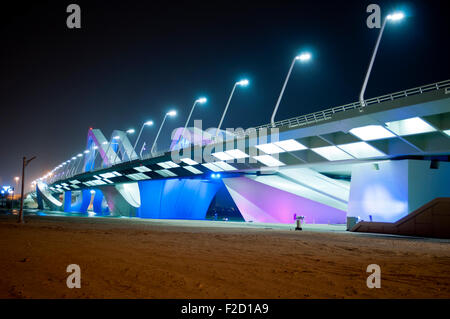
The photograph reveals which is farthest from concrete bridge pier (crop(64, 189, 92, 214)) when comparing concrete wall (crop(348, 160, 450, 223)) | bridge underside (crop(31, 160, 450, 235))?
concrete wall (crop(348, 160, 450, 223))

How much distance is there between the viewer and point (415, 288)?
6.75m

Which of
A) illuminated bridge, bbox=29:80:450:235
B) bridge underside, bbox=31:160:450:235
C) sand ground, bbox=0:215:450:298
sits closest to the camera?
sand ground, bbox=0:215:450:298

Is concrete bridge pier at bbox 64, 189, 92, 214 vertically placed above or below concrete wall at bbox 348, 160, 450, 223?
below

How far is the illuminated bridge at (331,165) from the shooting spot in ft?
75.5

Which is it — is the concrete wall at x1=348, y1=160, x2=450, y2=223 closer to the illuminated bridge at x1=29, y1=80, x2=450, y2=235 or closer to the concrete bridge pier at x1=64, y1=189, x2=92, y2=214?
the illuminated bridge at x1=29, y1=80, x2=450, y2=235

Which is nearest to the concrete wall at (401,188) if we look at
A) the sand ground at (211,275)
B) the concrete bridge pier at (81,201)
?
the sand ground at (211,275)

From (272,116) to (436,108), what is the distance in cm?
1492

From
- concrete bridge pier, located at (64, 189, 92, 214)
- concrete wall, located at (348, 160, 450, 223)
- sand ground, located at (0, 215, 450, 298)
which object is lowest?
concrete bridge pier, located at (64, 189, 92, 214)

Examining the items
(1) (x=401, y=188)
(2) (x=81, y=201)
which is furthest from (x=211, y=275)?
(2) (x=81, y=201)

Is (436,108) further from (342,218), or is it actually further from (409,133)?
(342,218)

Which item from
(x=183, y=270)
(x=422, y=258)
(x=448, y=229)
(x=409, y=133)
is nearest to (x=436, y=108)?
(x=409, y=133)

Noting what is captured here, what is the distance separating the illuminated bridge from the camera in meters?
23.0

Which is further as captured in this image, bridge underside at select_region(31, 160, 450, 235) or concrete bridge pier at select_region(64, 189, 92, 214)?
concrete bridge pier at select_region(64, 189, 92, 214)

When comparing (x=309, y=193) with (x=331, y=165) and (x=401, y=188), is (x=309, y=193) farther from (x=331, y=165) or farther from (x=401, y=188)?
(x=401, y=188)
